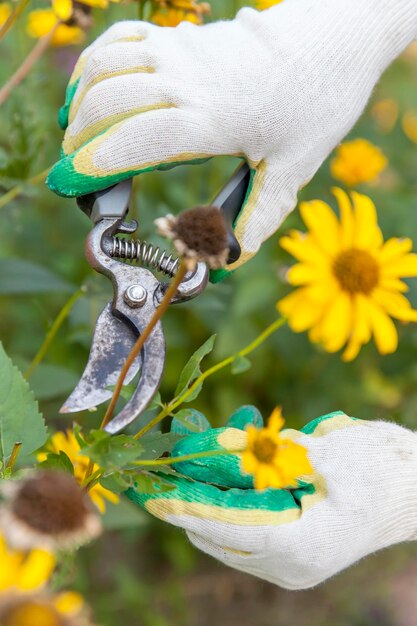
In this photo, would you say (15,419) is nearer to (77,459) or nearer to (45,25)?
(77,459)

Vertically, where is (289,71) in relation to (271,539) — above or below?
above

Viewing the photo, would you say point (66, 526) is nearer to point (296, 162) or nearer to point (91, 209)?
point (91, 209)

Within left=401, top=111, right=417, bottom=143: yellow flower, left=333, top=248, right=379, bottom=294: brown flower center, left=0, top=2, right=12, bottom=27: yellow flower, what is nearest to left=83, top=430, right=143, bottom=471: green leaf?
left=333, top=248, right=379, bottom=294: brown flower center

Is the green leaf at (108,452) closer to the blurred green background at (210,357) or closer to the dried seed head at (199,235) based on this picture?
the dried seed head at (199,235)

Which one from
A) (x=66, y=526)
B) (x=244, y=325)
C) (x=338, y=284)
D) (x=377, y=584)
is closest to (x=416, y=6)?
(x=338, y=284)

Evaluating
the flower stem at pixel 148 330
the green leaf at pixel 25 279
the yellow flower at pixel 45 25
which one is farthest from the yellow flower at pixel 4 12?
the flower stem at pixel 148 330

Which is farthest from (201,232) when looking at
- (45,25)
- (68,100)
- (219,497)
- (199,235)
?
(45,25)
